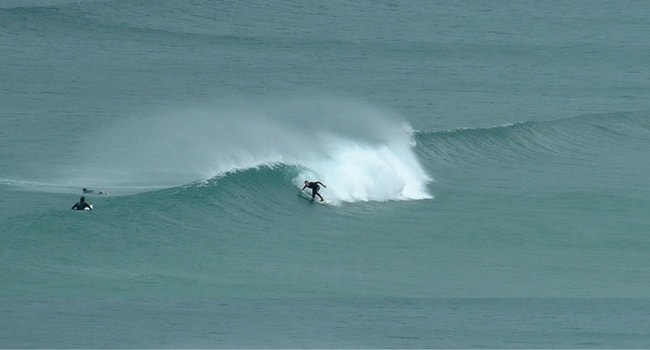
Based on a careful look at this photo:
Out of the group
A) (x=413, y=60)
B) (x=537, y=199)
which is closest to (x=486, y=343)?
(x=537, y=199)

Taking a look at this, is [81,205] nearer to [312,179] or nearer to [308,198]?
[308,198]

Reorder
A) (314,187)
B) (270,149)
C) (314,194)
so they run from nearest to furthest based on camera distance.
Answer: (314,187)
(314,194)
(270,149)

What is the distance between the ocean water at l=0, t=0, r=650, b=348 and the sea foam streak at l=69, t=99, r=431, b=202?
12 centimetres

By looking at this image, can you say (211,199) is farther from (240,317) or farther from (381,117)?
(381,117)

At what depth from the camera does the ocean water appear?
31.1 metres

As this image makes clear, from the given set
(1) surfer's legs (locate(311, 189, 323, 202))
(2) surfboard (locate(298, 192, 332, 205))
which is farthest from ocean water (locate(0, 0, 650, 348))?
(1) surfer's legs (locate(311, 189, 323, 202))

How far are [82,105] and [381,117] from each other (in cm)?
981

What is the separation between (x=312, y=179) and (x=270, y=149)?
2899 millimetres

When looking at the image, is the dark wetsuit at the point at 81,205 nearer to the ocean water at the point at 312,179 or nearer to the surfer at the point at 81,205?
the surfer at the point at 81,205

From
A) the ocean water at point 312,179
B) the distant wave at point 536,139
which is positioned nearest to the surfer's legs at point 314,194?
the ocean water at point 312,179

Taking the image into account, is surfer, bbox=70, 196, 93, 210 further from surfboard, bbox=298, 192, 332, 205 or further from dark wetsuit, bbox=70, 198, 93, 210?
surfboard, bbox=298, 192, 332, 205

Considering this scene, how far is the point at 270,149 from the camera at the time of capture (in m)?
45.2

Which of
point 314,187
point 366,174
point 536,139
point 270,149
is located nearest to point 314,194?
point 314,187

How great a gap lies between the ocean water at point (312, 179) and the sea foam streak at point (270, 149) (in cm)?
12
